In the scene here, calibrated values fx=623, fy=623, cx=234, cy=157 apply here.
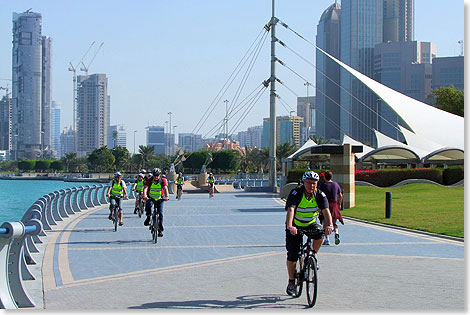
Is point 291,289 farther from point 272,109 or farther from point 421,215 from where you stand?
point 272,109

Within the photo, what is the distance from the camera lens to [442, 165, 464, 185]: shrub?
38781mm

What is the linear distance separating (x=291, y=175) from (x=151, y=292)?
99.8 feet

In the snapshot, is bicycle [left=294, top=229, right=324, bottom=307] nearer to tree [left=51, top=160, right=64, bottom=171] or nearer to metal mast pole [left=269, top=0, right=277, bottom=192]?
metal mast pole [left=269, top=0, right=277, bottom=192]

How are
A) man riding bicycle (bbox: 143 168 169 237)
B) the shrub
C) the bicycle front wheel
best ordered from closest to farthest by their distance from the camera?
the bicycle front wheel → man riding bicycle (bbox: 143 168 169 237) → the shrub

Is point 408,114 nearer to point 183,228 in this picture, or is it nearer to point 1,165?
point 183,228

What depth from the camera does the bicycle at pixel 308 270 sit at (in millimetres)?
7090

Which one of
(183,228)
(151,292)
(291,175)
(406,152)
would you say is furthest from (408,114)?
(151,292)

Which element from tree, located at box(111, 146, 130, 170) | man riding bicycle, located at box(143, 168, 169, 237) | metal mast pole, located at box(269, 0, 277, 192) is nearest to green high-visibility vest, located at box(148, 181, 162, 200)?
man riding bicycle, located at box(143, 168, 169, 237)

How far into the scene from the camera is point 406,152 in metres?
51.7

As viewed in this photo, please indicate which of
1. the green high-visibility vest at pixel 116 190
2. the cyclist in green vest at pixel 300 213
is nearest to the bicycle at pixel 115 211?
the green high-visibility vest at pixel 116 190

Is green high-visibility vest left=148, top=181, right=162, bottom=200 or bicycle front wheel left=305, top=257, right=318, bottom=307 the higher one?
green high-visibility vest left=148, top=181, right=162, bottom=200

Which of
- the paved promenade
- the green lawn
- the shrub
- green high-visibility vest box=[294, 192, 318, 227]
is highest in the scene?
the shrub

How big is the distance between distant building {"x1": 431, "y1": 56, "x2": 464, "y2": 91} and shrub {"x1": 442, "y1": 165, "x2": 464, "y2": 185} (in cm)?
14504

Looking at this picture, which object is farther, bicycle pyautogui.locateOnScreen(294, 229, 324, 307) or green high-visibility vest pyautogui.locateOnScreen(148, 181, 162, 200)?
green high-visibility vest pyautogui.locateOnScreen(148, 181, 162, 200)
